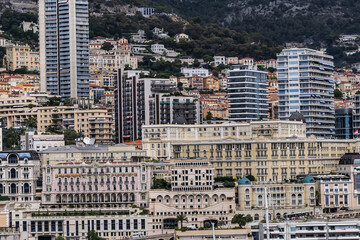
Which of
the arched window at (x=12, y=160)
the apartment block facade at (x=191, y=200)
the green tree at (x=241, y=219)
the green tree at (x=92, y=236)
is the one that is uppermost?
the arched window at (x=12, y=160)

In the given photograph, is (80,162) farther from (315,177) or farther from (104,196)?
(315,177)

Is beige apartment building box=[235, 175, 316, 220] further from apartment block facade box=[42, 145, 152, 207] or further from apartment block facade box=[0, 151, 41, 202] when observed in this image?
apartment block facade box=[0, 151, 41, 202]

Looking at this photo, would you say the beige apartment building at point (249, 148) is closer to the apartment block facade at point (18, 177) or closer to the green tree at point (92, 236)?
the apartment block facade at point (18, 177)

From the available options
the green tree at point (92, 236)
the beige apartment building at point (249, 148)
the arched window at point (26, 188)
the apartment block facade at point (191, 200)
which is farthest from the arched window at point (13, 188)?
the beige apartment building at point (249, 148)

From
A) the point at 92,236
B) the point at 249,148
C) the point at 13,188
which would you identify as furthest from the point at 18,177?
the point at 249,148

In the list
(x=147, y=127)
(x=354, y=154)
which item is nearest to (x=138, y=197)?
(x=147, y=127)

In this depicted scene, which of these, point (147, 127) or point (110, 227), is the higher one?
point (147, 127)

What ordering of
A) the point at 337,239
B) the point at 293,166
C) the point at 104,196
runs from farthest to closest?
the point at 293,166, the point at 104,196, the point at 337,239
